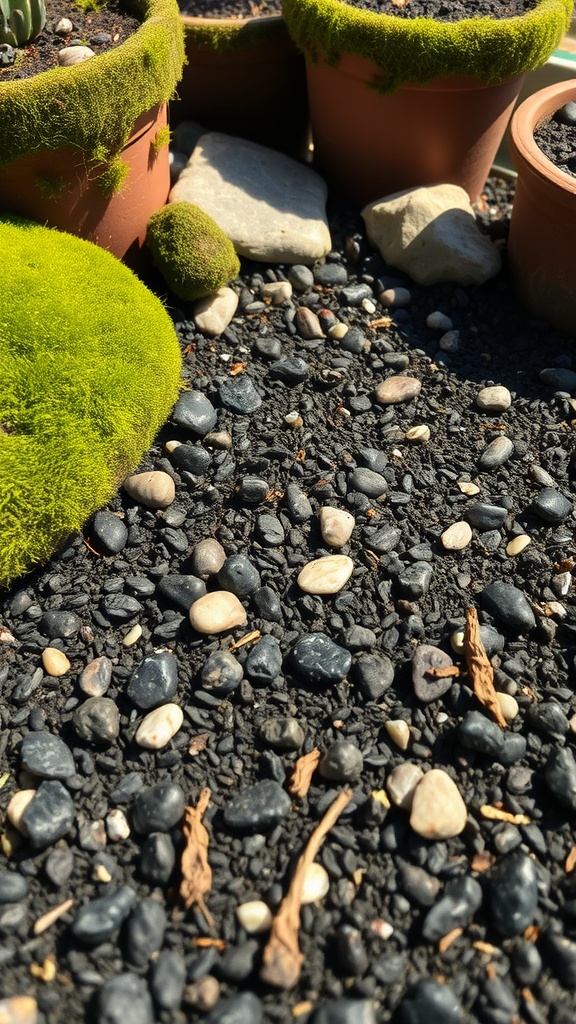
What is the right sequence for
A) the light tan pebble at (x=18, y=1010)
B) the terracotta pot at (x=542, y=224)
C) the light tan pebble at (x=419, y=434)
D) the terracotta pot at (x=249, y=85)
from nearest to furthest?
the light tan pebble at (x=18, y=1010) < the light tan pebble at (x=419, y=434) < the terracotta pot at (x=542, y=224) < the terracotta pot at (x=249, y=85)

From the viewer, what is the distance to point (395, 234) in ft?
9.25

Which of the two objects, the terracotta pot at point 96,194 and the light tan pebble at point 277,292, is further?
the light tan pebble at point 277,292

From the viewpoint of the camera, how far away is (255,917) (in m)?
1.52

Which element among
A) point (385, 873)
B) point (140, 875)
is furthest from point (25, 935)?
point (385, 873)

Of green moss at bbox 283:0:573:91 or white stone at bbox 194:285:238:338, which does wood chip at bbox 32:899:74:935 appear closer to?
white stone at bbox 194:285:238:338

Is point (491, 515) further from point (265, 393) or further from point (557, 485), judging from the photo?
point (265, 393)

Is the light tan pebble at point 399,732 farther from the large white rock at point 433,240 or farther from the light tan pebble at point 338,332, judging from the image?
the large white rock at point 433,240

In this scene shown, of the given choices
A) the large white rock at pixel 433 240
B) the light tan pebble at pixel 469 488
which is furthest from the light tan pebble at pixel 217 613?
the large white rock at pixel 433 240

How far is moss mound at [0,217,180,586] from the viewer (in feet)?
6.30

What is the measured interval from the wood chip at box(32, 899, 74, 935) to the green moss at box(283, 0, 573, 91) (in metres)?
2.69

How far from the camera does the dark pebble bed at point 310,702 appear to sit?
4.82ft

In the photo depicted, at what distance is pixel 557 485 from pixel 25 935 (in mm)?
1793

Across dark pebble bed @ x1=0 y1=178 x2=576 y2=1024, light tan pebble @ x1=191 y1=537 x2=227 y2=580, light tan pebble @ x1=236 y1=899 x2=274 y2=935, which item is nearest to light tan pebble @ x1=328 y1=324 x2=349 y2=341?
dark pebble bed @ x1=0 y1=178 x2=576 y2=1024

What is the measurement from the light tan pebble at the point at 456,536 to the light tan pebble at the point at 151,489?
0.79 metres
